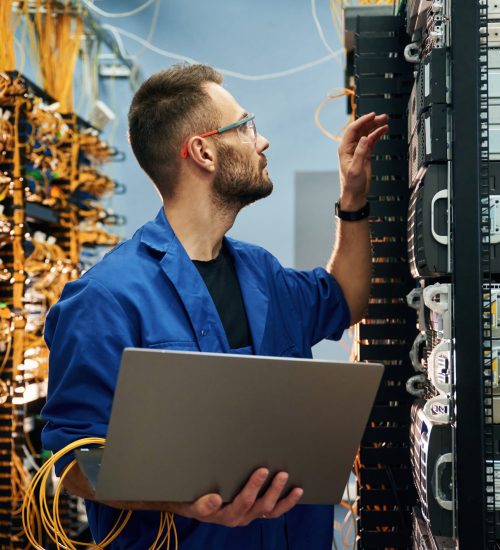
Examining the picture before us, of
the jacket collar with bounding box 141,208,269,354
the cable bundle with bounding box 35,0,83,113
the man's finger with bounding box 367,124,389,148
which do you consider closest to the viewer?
the jacket collar with bounding box 141,208,269,354

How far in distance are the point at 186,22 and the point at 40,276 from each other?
2134 millimetres

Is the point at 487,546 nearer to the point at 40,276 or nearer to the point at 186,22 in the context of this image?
the point at 40,276

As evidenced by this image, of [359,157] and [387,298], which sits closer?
[359,157]

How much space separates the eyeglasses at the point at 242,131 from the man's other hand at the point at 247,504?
810mm

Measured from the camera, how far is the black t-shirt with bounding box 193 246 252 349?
5.34ft

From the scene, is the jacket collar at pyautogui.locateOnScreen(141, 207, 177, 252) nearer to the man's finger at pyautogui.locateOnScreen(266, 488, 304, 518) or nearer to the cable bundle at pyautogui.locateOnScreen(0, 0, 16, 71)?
the man's finger at pyautogui.locateOnScreen(266, 488, 304, 518)

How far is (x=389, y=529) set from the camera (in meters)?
1.85

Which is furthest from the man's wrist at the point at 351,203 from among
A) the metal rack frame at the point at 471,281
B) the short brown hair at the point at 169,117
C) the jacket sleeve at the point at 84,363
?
the jacket sleeve at the point at 84,363

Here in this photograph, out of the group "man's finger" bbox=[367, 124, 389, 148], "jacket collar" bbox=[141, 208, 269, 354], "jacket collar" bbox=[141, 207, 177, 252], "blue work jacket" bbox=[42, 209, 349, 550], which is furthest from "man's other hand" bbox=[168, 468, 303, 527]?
"man's finger" bbox=[367, 124, 389, 148]

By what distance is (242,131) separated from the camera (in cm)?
170

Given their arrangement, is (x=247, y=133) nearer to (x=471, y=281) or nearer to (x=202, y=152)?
(x=202, y=152)

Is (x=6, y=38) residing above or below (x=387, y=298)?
above

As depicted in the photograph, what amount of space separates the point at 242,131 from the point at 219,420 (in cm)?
81

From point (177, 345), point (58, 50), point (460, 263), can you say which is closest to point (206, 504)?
point (177, 345)
